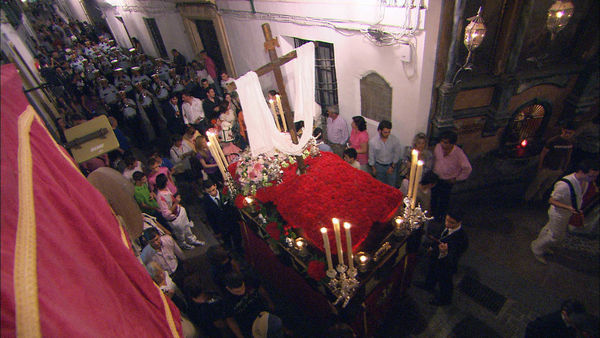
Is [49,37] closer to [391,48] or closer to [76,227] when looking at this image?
[391,48]

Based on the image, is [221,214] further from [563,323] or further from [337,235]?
[563,323]

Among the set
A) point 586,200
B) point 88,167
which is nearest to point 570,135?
point 586,200

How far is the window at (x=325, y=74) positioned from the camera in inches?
297

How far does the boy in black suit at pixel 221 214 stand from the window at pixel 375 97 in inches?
153

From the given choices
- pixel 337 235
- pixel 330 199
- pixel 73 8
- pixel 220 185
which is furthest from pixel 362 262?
pixel 73 8

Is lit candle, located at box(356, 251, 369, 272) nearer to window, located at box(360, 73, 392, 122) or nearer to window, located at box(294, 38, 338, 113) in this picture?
window, located at box(360, 73, 392, 122)

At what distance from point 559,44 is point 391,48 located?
332 cm

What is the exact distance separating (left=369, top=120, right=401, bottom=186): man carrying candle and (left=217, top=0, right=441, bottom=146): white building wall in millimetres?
590

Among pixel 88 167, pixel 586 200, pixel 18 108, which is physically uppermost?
pixel 18 108

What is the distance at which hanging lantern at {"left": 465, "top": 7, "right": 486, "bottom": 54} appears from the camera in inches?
175

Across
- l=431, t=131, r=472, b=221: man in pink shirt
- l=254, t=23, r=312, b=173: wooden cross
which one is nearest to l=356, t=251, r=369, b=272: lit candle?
l=254, t=23, r=312, b=173: wooden cross

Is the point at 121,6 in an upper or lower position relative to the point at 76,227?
upper

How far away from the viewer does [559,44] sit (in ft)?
18.2

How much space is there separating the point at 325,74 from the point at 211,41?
6.76 m
